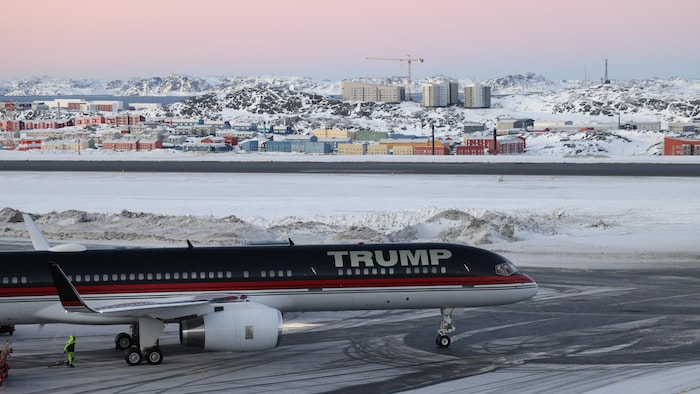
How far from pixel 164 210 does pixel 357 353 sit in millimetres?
49173

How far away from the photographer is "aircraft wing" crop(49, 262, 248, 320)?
3067cm

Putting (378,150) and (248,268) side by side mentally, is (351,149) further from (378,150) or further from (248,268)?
(248,268)

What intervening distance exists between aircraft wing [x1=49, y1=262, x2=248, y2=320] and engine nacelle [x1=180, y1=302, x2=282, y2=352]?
1.56 feet

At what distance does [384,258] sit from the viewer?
116 feet

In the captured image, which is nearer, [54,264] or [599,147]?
[54,264]

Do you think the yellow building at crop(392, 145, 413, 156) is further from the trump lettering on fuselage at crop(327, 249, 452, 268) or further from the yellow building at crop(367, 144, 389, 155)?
the trump lettering on fuselage at crop(327, 249, 452, 268)

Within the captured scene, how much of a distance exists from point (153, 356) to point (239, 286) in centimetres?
393

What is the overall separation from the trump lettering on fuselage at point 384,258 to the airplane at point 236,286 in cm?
4

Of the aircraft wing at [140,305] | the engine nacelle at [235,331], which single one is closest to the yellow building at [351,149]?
the aircraft wing at [140,305]

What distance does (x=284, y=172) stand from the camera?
120m

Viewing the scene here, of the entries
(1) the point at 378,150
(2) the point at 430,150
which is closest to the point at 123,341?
(2) the point at 430,150

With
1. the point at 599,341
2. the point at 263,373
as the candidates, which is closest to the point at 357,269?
the point at 263,373

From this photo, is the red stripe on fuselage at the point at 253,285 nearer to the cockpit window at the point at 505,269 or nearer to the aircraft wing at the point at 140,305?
the cockpit window at the point at 505,269

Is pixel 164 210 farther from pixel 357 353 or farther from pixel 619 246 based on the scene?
pixel 357 353
